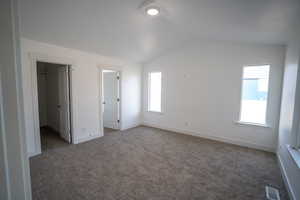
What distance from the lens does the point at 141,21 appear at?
301 centimetres

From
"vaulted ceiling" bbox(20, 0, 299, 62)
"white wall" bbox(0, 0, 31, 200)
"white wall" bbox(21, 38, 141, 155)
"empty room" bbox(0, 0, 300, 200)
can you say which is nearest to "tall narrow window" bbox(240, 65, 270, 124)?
"empty room" bbox(0, 0, 300, 200)

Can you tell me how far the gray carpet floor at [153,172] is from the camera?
2094mm

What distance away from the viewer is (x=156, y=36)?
377 centimetres

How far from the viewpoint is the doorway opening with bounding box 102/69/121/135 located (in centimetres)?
495

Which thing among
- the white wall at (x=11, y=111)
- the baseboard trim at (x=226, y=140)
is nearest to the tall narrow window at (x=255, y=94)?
the baseboard trim at (x=226, y=140)

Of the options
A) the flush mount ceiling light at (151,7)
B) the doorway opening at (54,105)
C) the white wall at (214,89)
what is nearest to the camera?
the flush mount ceiling light at (151,7)

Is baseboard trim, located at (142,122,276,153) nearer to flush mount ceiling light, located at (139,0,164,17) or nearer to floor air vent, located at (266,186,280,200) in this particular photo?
floor air vent, located at (266,186,280,200)

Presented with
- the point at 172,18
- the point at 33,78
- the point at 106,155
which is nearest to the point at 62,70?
the point at 33,78

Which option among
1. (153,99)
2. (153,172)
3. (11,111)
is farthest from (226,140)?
(11,111)

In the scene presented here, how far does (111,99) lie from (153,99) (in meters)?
1.54

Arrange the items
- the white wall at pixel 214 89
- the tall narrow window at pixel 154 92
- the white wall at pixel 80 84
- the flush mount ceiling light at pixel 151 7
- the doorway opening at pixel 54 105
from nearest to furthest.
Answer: the flush mount ceiling light at pixel 151 7
the white wall at pixel 80 84
the white wall at pixel 214 89
the doorway opening at pixel 54 105
the tall narrow window at pixel 154 92

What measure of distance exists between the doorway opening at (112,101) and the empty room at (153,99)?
0.04 meters

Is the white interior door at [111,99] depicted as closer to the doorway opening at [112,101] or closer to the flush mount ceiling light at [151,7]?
the doorway opening at [112,101]

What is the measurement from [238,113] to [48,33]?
4.70 metres
